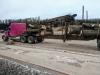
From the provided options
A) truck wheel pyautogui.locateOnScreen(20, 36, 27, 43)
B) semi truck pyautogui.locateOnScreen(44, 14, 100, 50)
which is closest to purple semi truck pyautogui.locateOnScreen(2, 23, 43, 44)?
truck wheel pyautogui.locateOnScreen(20, 36, 27, 43)

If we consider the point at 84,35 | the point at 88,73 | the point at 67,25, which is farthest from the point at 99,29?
the point at 88,73

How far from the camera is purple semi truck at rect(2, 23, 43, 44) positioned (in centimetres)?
2681

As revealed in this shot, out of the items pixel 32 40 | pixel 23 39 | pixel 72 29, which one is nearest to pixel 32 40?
pixel 32 40

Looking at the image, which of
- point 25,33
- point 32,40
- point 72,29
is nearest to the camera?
point 72,29

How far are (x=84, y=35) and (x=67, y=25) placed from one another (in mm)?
2206

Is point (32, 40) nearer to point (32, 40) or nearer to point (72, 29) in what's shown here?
point (32, 40)

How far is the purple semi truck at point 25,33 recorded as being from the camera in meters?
26.8

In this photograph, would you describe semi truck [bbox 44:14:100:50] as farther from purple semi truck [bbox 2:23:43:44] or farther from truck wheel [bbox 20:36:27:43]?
truck wheel [bbox 20:36:27:43]

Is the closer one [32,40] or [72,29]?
[72,29]

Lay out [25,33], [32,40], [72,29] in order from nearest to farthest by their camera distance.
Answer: [72,29], [32,40], [25,33]

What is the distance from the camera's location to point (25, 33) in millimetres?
27562

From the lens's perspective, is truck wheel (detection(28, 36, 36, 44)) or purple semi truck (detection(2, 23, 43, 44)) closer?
truck wheel (detection(28, 36, 36, 44))

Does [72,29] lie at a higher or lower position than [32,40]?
higher

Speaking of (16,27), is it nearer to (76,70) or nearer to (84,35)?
(84,35)
